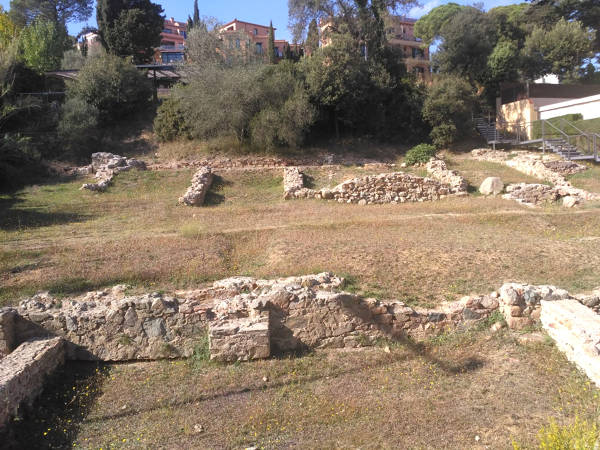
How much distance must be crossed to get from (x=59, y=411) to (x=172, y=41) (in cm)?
7433

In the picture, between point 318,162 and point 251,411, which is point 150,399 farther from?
point 318,162

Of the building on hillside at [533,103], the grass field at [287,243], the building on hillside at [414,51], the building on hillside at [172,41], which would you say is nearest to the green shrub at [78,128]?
the grass field at [287,243]

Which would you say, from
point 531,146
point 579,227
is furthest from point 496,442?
point 531,146

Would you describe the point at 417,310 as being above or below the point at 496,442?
above

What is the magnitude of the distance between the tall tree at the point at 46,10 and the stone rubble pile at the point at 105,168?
3386 centimetres

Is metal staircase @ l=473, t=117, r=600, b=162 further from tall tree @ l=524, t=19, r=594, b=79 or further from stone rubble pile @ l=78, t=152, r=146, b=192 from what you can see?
stone rubble pile @ l=78, t=152, r=146, b=192

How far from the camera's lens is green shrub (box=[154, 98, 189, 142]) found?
2600cm

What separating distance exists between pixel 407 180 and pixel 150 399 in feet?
48.9

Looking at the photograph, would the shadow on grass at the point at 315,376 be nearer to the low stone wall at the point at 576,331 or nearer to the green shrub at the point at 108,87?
the low stone wall at the point at 576,331

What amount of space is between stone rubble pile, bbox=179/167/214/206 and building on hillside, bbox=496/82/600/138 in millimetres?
19847

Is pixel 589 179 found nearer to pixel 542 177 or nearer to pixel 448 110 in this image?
pixel 542 177

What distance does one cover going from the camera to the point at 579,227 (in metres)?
12.6

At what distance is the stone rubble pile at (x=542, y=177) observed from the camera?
1618 cm

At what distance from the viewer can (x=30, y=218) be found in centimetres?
1478
